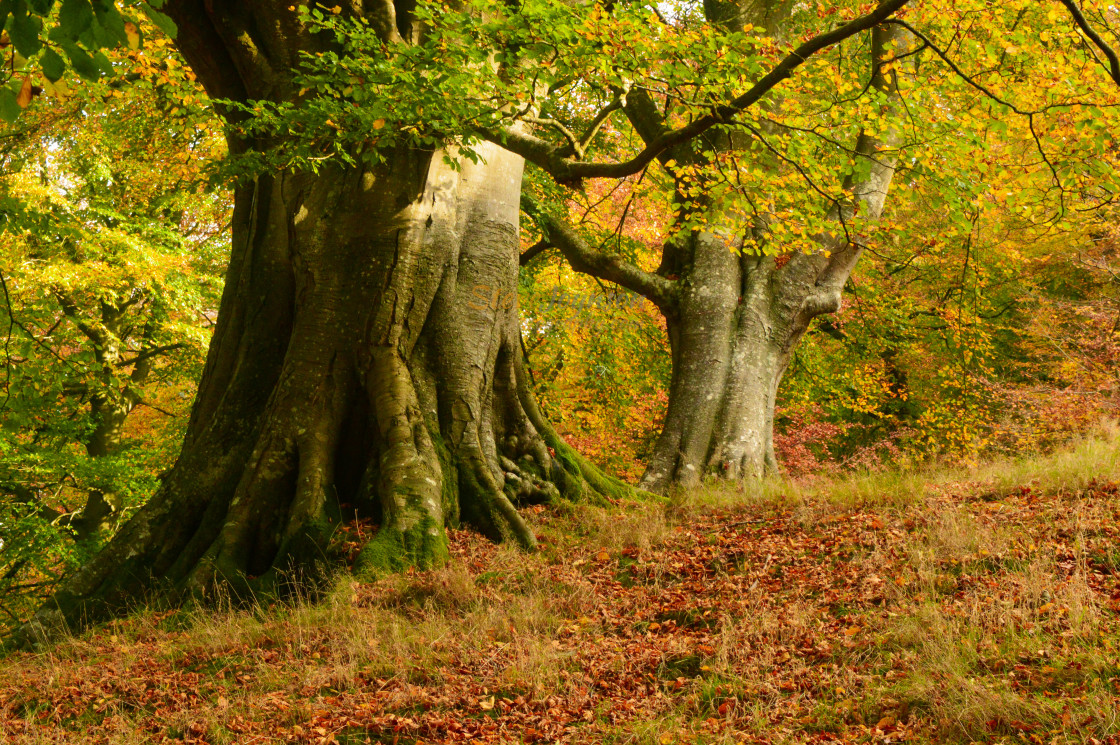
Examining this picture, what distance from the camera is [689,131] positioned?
5.20 m

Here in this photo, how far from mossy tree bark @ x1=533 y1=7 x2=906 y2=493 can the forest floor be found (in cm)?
304

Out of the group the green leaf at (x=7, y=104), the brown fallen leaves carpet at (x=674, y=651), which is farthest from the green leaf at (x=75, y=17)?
the brown fallen leaves carpet at (x=674, y=651)

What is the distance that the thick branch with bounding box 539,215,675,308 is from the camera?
32.3ft

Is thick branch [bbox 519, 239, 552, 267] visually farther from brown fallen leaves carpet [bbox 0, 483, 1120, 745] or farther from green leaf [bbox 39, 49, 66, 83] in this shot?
green leaf [bbox 39, 49, 66, 83]

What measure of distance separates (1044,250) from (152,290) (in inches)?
736

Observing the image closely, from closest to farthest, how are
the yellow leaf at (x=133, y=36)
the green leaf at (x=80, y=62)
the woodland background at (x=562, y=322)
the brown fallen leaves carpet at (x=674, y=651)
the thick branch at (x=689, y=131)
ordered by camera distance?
the green leaf at (x=80, y=62) < the yellow leaf at (x=133, y=36) < the brown fallen leaves carpet at (x=674, y=651) < the thick branch at (x=689, y=131) < the woodland background at (x=562, y=322)

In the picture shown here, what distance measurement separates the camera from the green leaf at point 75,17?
7.11 feet

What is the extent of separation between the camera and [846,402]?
17562 mm

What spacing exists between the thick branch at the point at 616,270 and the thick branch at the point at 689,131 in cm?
366

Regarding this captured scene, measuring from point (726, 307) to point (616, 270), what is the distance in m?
1.48

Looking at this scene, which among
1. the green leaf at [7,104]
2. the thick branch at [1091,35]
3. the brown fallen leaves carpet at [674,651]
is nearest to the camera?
the green leaf at [7,104]

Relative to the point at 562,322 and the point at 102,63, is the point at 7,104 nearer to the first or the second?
the point at 102,63

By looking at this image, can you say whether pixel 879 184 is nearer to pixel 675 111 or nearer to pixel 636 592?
pixel 675 111

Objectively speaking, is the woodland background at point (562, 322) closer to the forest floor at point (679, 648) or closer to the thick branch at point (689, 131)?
the thick branch at point (689, 131)
